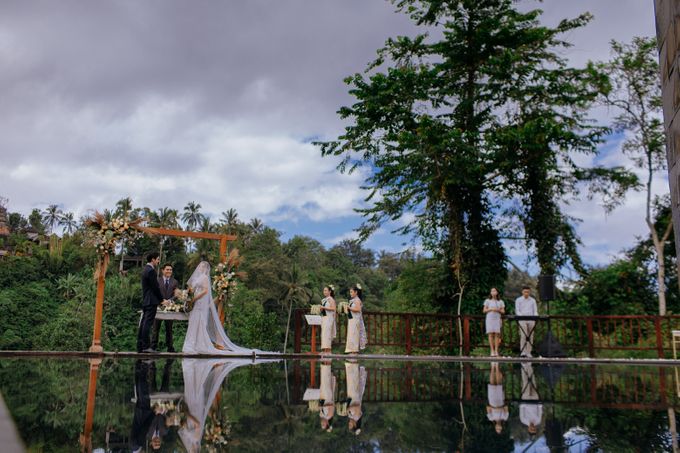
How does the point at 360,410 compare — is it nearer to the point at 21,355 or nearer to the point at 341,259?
the point at 21,355

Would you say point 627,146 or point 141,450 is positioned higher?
point 627,146

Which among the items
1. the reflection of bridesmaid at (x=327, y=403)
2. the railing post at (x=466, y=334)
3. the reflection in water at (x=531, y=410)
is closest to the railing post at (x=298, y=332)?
the railing post at (x=466, y=334)

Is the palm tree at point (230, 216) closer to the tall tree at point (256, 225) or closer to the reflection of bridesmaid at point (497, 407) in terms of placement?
the tall tree at point (256, 225)

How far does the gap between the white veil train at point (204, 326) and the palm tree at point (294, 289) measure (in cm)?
3159

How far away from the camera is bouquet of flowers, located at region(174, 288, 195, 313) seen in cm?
1042

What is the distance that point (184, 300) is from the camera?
1051 cm

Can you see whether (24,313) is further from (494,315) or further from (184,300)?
(494,315)

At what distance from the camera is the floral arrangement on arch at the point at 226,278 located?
38.9ft

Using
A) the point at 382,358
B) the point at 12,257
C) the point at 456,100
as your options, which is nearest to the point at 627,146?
the point at 456,100

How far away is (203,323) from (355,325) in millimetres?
3307

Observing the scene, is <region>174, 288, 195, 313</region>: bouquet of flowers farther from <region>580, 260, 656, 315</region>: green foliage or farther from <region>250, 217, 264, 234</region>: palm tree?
<region>250, 217, 264, 234</region>: palm tree

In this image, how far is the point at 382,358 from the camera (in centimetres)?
1187

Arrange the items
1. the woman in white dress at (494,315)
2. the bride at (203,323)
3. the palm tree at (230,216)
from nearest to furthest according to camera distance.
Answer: the bride at (203,323)
the woman in white dress at (494,315)
the palm tree at (230,216)

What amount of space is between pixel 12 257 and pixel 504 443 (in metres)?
29.8
